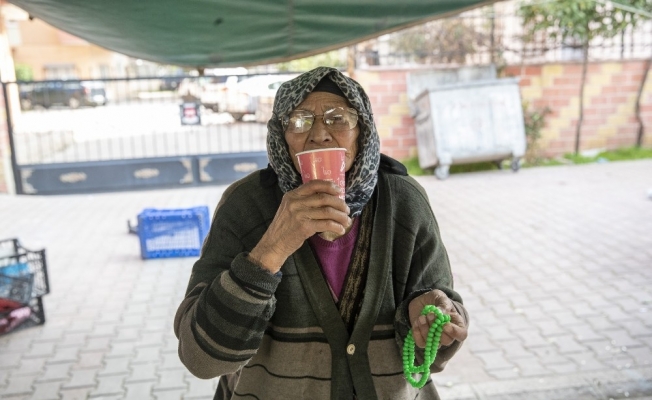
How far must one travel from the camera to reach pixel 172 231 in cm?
628

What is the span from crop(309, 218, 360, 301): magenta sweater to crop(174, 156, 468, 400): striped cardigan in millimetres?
49

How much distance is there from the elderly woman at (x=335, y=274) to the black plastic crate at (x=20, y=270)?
3.42 metres

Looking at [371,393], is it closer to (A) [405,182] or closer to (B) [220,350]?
(B) [220,350]

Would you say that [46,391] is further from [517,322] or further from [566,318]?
[566,318]

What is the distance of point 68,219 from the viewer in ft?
27.0

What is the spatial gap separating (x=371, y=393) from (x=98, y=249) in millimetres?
5757

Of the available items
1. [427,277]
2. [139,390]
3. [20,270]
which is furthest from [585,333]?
[20,270]

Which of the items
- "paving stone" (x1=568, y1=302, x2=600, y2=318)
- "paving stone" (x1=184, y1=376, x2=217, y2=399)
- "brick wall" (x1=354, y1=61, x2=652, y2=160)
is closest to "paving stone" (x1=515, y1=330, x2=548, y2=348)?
"paving stone" (x1=568, y1=302, x2=600, y2=318)

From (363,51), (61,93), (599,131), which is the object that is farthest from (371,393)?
(61,93)

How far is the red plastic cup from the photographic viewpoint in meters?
1.37

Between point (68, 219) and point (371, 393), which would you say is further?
point (68, 219)

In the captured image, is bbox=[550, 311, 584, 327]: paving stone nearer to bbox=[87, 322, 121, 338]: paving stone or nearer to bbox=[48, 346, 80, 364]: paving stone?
bbox=[87, 322, 121, 338]: paving stone

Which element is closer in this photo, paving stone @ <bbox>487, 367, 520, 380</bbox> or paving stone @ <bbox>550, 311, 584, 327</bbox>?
paving stone @ <bbox>487, 367, 520, 380</bbox>

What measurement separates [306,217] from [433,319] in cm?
44
